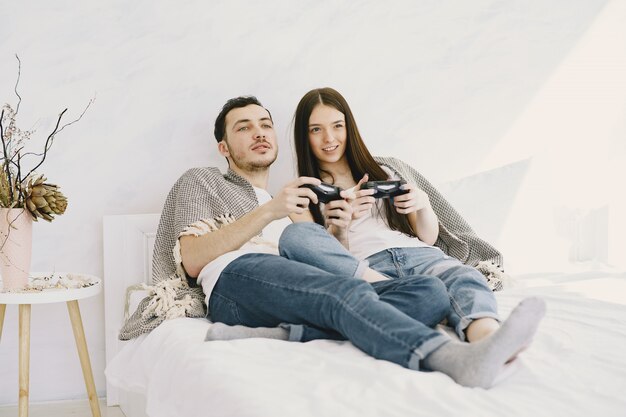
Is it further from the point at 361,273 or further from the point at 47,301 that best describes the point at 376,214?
the point at 47,301

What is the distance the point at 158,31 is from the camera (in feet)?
7.39

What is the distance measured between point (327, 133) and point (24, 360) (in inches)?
44.1

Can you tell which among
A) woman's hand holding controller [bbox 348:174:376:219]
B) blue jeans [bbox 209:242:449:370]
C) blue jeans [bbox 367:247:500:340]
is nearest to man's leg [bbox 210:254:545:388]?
blue jeans [bbox 209:242:449:370]

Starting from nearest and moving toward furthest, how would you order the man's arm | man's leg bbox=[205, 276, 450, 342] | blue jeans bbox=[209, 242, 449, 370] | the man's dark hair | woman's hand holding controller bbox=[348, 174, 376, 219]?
1. blue jeans bbox=[209, 242, 449, 370]
2. man's leg bbox=[205, 276, 450, 342]
3. the man's arm
4. woman's hand holding controller bbox=[348, 174, 376, 219]
5. the man's dark hair

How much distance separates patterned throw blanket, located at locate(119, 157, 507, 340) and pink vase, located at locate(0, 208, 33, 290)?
1.11ft

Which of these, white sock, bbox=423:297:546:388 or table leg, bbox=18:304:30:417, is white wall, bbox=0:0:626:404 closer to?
table leg, bbox=18:304:30:417

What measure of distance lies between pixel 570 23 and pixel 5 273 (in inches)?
94.5

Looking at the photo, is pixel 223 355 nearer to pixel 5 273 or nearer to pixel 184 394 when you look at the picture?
pixel 184 394

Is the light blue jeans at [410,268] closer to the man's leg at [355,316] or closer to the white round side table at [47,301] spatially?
the man's leg at [355,316]

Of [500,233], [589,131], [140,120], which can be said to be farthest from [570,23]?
[140,120]

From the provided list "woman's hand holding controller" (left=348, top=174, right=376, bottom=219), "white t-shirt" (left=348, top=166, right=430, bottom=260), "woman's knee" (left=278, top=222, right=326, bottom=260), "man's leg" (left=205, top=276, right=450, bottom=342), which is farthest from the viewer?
"white t-shirt" (left=348, top=166, right=430, bottom=260)

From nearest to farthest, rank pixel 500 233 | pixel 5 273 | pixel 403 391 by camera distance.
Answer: pixel 403 391 < pixel 5 273 < pixel 500 233

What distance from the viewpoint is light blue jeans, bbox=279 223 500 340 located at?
1375 millimetres

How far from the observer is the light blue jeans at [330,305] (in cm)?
113
